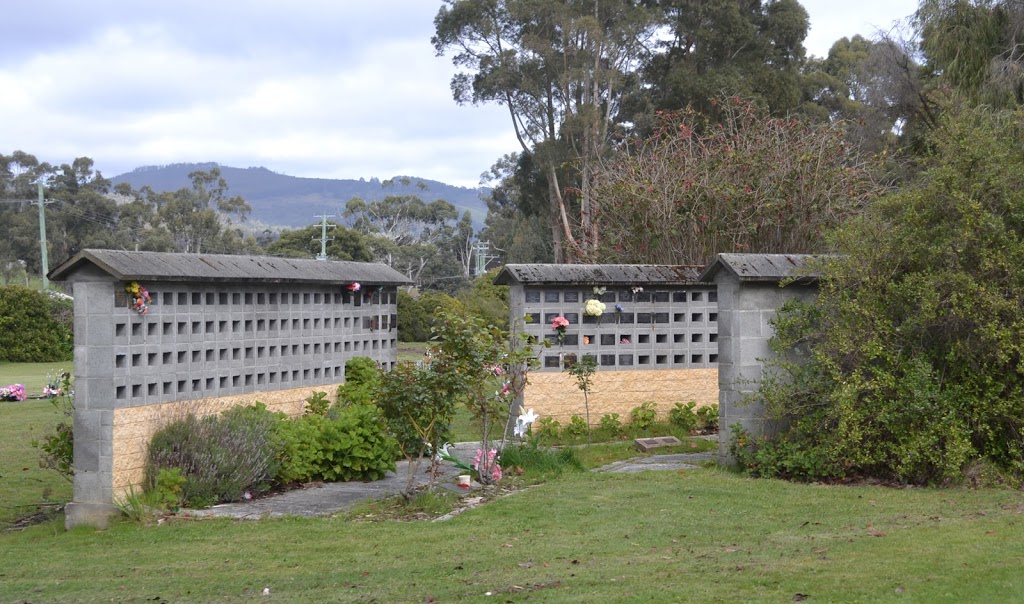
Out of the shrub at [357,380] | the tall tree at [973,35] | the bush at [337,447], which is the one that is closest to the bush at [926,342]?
the bush at [337,447]

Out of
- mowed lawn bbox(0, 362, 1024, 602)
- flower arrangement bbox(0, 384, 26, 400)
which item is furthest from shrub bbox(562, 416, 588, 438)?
flower arrangement bbox(0, 384, 26, 400)

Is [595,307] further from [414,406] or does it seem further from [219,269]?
[219,269]

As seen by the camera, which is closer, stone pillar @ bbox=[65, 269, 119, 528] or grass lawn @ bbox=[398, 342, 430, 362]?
stone pillar @ bbox=[65, 269, 119, 528]

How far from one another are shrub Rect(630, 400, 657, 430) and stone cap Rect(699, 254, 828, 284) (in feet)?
10.4

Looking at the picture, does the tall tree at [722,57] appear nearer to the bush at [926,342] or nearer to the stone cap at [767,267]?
the stone cap at [767,267]

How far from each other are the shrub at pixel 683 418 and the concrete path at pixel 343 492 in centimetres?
174

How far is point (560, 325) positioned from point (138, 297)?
5.32 metres

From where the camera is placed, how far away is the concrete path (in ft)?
28.7

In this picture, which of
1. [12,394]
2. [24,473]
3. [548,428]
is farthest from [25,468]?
[12,394]

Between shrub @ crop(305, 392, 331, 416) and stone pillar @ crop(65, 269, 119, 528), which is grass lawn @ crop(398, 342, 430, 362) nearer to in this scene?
shrub @ crop(305, 392, 331, 416)

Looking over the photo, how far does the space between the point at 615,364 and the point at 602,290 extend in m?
0.99

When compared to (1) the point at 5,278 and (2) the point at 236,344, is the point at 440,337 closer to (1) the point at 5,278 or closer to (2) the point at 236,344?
(2) the point at 236,344

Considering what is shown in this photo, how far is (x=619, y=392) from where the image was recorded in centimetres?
1326

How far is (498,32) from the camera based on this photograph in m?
33.4
